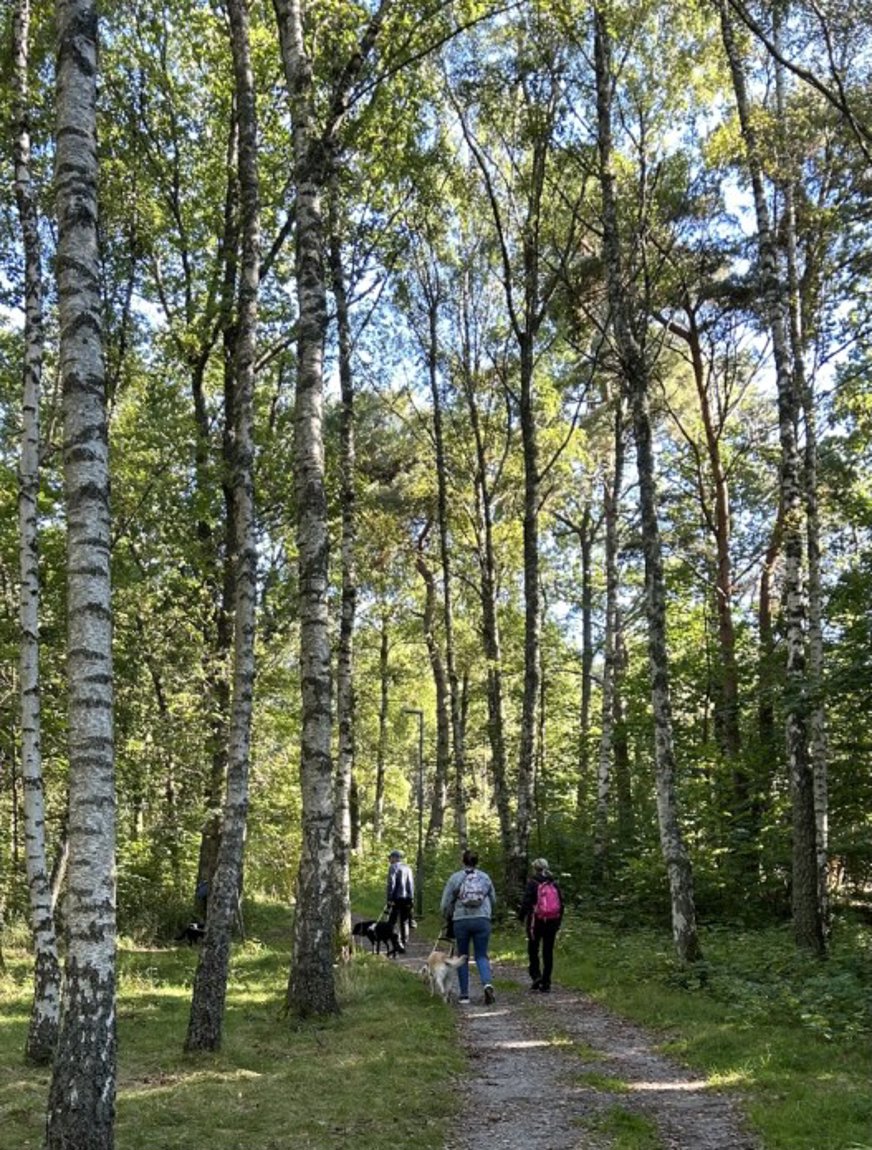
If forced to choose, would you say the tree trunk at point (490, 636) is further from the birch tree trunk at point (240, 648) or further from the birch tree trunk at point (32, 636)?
the birch tree trunk at point (32, 636)

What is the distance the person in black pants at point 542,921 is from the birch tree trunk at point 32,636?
565cm

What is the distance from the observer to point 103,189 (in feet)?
43.8

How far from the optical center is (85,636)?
4.54 meters

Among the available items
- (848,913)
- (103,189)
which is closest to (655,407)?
(848,913)

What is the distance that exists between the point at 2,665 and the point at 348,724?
16.2 ft

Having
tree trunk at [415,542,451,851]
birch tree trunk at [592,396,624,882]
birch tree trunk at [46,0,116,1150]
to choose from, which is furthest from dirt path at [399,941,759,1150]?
tree trunk at [415,542,451,851]

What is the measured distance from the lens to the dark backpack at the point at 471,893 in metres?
10.3

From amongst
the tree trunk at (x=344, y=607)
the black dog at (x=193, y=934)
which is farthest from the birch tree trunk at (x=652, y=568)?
the black dog at (x=193, y=934)

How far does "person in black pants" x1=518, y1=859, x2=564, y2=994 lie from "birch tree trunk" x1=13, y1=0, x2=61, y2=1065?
5.65 meters

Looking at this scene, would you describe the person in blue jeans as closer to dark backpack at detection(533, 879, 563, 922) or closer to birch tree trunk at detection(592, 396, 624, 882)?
dark backpack at detection(533, 879, 563, 922)

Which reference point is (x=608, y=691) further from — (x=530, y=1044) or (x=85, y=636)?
(x=85, y=636)

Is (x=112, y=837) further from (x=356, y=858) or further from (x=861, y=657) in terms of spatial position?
(x=356, y=858)

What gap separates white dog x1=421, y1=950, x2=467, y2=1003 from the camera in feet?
32.7

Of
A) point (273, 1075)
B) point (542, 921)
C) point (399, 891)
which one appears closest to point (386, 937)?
point (399, 891)
